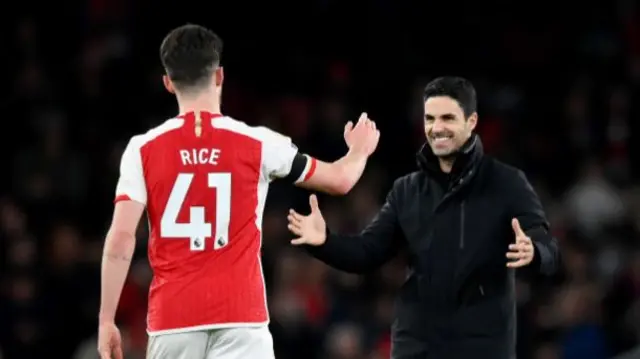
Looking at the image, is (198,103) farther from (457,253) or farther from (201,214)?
(457,253)

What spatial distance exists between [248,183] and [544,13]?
8.89 metres

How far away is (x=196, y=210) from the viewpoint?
5.42 meters

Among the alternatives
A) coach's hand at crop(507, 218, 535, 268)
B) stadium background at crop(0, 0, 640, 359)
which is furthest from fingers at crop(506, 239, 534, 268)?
stadium background at crop(0, 0, 640, 359)

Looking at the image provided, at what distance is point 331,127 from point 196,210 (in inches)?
251

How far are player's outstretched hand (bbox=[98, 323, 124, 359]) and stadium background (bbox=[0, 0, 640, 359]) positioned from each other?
394 cm

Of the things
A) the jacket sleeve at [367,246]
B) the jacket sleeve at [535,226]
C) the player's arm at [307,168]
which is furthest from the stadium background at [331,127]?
the player's arm at [307,168]

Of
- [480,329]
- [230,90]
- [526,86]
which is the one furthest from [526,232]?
[526,86]

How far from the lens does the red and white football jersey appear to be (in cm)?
543

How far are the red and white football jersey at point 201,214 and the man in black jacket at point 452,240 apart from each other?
0.65 metres

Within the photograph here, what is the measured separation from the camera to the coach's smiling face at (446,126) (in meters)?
6.21

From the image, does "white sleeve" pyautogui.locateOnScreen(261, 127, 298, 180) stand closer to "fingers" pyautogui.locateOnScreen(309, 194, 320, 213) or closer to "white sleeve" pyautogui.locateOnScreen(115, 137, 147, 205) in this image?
"fingers" pyautogui.locateOnScreen(309, 194, 320, 213)

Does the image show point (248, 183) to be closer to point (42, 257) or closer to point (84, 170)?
point (42, 257)

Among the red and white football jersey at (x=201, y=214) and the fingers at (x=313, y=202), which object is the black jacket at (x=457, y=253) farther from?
the red and white football jersey at (x=201, y=214)

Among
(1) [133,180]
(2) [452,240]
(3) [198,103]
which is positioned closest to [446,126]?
(2) [452,240]
